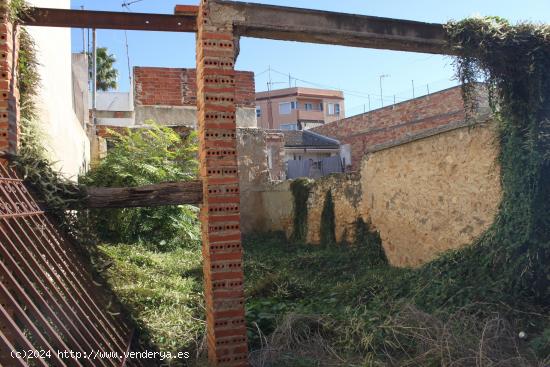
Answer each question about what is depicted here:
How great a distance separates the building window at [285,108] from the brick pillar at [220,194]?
1705 inches

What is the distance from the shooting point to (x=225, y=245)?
14.3 feet

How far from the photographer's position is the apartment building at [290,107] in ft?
154

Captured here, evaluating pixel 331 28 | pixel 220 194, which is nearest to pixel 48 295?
pixel 220 194

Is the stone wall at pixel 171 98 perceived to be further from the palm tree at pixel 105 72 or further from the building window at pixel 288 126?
the building window at pixel 288 126

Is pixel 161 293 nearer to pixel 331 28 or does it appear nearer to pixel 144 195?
pixel 144 195

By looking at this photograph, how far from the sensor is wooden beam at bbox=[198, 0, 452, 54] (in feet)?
15.0

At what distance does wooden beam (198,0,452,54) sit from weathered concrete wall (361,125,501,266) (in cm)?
169

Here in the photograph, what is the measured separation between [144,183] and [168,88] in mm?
5048

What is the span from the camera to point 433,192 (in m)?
7.29

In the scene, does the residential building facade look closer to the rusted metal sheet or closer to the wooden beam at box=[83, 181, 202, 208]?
the rusted metal sheet

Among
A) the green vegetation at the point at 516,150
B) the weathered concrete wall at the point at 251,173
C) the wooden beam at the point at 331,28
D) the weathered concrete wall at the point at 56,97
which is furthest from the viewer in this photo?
the weathered concrete wall at the point at 251,173

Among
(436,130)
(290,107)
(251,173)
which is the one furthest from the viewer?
(290,107)

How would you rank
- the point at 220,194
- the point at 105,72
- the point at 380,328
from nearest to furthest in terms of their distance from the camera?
the point at 220,194 < the point at 380,328 < the point at 105,72

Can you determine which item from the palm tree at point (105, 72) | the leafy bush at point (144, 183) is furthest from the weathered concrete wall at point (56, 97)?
the palm tree at point (105, 72)
